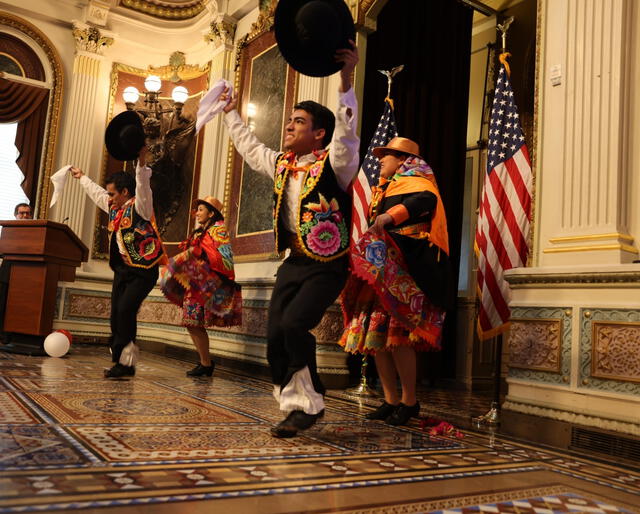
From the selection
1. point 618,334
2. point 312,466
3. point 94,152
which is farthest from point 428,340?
point 94,152

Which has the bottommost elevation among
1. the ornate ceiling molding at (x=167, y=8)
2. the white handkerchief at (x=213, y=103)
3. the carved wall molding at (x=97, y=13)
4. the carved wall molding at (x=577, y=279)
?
the carved wall molding at (x=577, y=279)

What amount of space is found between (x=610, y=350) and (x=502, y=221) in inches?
48.1

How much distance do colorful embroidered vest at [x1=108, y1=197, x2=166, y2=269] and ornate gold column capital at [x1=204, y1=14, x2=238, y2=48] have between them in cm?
405

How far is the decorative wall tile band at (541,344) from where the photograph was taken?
10.6 feet

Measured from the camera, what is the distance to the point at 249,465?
2225 millimetres

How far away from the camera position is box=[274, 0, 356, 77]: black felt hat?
8.15 feet

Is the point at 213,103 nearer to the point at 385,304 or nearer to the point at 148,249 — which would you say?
the point at 385,304

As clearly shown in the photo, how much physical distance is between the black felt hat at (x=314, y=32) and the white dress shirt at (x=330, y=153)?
0.60 ft

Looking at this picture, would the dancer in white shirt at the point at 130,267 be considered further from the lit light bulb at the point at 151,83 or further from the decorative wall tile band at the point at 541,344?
the lit light bulb at the point at 151,83

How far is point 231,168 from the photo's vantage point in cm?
768

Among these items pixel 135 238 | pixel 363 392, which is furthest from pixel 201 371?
pixel 363 392

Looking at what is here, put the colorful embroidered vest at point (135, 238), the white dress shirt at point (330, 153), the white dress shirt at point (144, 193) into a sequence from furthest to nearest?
the colorful embroidered vest at point (135, 238) < the white dress shirt at point (144, 193) < the white dress shirt at point (330, 153)

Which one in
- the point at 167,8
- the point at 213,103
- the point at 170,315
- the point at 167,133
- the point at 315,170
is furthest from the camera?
the point at 167,8

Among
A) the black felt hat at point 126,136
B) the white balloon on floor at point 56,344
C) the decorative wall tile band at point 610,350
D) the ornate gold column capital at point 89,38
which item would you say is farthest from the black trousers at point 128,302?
the ornate gold column capital at point 89,38
